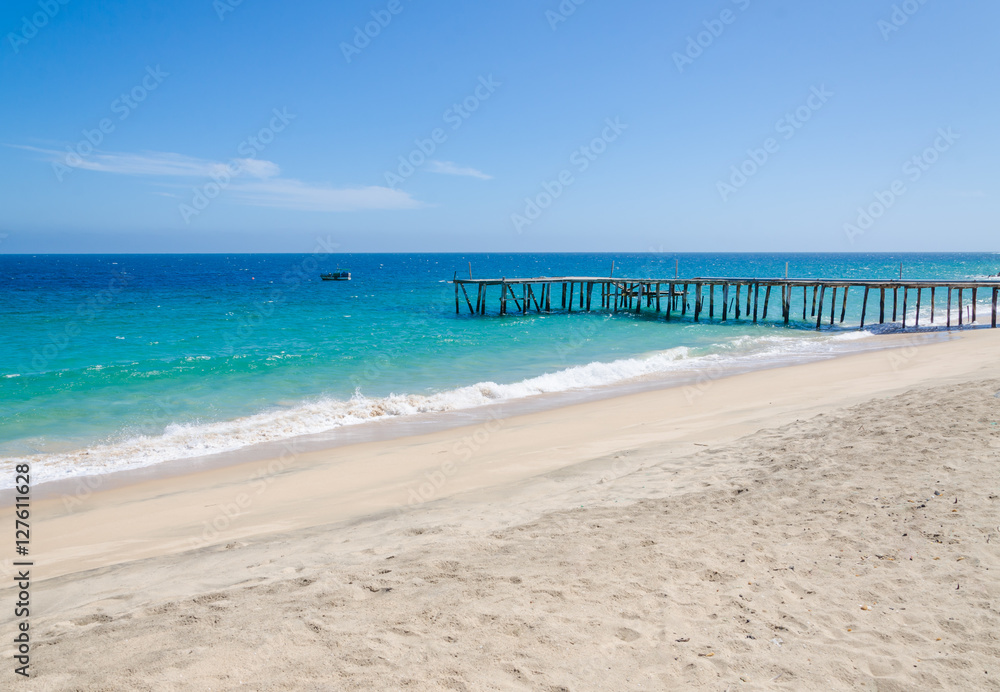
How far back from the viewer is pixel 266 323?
108 ft

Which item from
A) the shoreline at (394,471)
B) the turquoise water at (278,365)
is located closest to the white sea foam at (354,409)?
the turquoise water at (278,365)

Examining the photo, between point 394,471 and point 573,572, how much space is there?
4.91 metres

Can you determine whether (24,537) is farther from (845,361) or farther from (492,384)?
(845,361)

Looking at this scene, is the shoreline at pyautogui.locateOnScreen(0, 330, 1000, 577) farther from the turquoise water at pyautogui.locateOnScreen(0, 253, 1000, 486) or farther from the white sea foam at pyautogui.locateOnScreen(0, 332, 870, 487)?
the turquoise water at pyautogui.locateOnScreen(0, 253, 1000, 486)

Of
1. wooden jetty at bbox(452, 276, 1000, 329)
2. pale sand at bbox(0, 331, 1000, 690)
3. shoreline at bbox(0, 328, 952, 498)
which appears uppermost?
wooden jetty at bbox(452, 276, 1000, 329)

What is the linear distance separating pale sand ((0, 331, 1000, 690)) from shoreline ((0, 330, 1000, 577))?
0.07 m

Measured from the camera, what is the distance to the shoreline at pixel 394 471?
6.93 metres

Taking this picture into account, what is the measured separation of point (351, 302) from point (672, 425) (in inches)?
1616

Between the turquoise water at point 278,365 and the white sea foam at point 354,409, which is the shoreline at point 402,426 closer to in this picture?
the white sea foam at point 354,409

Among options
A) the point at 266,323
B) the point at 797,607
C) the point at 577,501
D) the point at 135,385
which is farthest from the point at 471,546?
the point at 266,323

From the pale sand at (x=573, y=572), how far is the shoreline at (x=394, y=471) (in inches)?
2.6

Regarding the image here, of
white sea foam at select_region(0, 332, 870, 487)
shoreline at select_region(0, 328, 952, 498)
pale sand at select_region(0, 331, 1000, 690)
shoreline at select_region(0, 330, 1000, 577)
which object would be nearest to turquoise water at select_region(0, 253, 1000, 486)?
white sea foam at select_region(0, 332, 870, 487)

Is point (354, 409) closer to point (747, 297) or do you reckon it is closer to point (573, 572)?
point (573, 572)

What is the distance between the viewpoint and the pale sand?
3.51 metres
